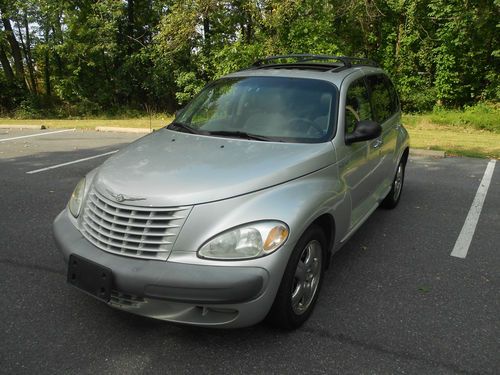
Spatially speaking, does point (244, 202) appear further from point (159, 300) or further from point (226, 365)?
point (226, 365)

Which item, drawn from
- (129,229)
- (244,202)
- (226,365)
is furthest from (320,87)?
(226,365)

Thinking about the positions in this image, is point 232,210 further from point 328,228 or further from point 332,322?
point 332,322

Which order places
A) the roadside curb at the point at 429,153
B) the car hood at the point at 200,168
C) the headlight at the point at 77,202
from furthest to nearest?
1. the roadside curb at the point at 429,153
2. the headlight at the point at 77,202
3. the car hood at the point at 200,168

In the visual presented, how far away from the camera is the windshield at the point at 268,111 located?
341 cm

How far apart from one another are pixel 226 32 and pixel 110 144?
1086 centimetres

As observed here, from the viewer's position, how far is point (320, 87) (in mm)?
3688

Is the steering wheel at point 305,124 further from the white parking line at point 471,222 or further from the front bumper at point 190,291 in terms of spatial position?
the white parking line at point 471,222

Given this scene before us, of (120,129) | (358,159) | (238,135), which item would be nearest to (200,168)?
(238,135)

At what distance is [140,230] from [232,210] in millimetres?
554

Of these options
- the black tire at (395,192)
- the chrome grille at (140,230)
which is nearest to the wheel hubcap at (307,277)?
the chrome grille at (140,230)

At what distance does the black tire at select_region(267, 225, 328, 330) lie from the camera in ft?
8.64

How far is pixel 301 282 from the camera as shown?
2.86 metres

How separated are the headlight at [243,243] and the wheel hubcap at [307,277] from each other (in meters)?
0.34

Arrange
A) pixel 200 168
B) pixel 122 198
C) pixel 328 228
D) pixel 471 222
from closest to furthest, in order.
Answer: pixel 122 198 → pixel 200 168 → pixel 328 228 → pixel 471 222
